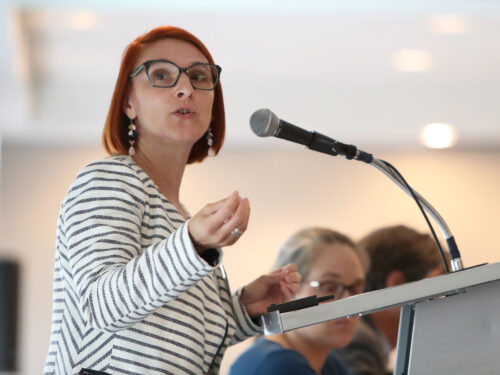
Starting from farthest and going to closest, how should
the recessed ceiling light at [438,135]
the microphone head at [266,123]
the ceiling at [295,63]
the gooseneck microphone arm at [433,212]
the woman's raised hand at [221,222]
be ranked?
the recessed ceiling light at [438,135] → the ceiling at [295,63] → the gooseneck microphone arm at [433,212] → the microphone head at [266,123] → the woman's raised hand at [221,222]

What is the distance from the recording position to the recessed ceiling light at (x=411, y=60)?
14.6ft

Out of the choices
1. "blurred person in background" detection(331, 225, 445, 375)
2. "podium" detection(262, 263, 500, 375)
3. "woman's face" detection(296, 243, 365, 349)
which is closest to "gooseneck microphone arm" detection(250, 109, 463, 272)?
"podium" detection(262, 263, 500, 375)

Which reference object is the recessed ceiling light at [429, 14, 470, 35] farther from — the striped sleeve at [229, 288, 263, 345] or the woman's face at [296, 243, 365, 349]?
the striped sleeve at [229, 288, 263, 345]

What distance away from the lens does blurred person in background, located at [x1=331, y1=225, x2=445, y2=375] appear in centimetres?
298

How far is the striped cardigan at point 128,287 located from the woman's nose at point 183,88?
0.44 feet

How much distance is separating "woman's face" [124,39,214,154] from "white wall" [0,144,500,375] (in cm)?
322

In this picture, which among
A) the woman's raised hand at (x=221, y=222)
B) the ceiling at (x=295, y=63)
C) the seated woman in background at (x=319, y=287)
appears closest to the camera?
the woman's raised hand at (x=221, y=222)

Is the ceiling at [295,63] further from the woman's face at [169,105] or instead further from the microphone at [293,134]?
the microphone at [293,134]

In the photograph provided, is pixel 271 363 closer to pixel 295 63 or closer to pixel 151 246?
pixel 151 246

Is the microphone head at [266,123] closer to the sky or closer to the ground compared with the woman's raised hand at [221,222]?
closer to the sky

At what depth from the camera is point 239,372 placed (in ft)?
6.48

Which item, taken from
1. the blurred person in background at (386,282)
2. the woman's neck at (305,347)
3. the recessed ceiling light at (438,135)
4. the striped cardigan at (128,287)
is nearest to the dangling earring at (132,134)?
the striped cardigan at (128,287)

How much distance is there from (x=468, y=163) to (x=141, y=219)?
4.14 m

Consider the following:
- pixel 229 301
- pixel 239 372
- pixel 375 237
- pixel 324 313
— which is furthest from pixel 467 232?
pixel 324 313
